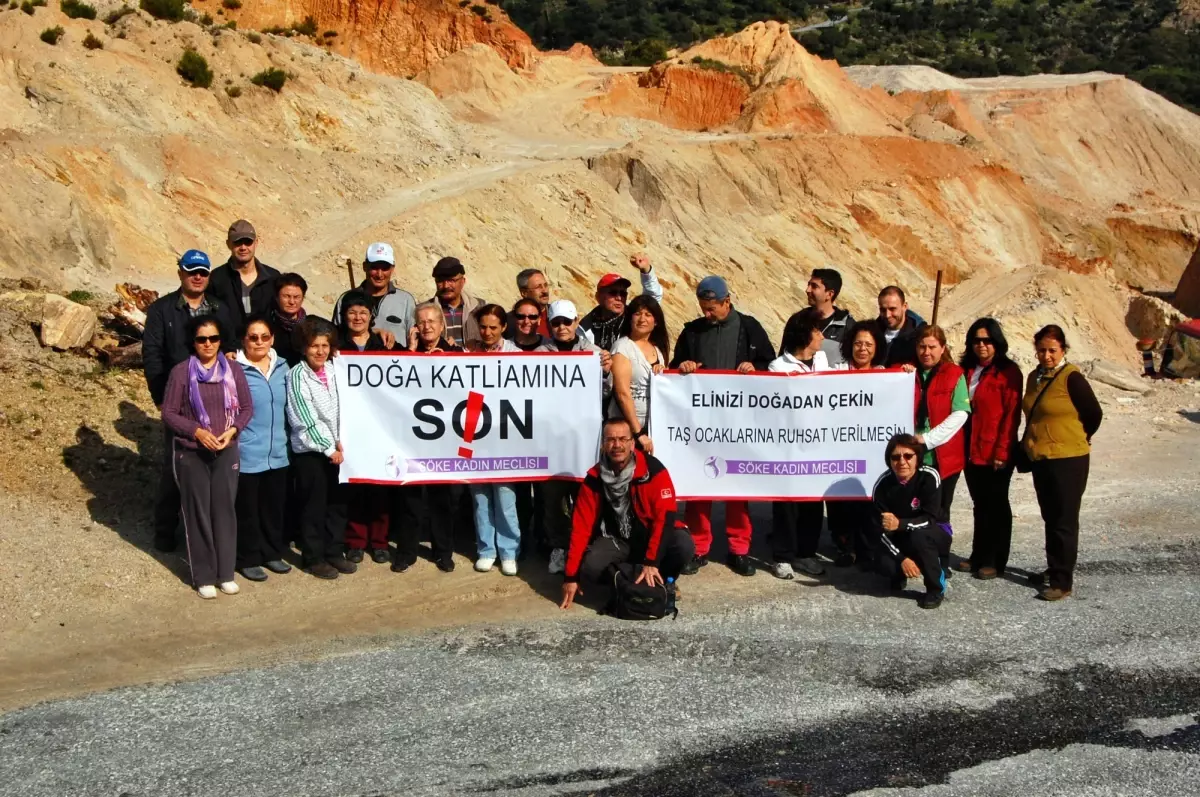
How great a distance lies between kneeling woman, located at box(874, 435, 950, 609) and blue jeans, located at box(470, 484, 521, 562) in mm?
2538

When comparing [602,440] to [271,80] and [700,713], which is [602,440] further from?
[271,80]

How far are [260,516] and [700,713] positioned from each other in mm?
3671

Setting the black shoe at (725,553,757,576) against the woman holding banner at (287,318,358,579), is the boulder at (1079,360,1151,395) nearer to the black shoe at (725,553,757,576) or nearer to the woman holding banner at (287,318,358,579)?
the black shoe at (725,553,757,576)

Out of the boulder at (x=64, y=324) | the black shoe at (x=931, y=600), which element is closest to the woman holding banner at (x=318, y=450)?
the black shoe at (x=931, y=600)

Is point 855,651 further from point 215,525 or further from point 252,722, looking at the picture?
point 215,525

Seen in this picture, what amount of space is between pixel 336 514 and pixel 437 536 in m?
0.73

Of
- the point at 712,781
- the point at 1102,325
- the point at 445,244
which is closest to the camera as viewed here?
the point at 712,781

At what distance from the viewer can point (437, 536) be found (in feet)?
27.1

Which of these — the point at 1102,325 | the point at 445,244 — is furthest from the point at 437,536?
the point at 1102,325

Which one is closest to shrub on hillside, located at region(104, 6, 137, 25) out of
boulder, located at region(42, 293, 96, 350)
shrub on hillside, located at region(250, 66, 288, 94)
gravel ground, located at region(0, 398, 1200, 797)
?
shrub on hillside, located at region(250, 66, 288, 94)

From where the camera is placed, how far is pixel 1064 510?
768cm

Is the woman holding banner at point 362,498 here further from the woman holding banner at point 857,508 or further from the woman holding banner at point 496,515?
the woman holding banner at point 857,508

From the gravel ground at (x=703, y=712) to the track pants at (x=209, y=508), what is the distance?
1376 millimetres

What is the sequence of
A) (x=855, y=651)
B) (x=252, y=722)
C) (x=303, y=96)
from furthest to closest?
(x=303, y=96)
(x=855, y=651)
(x=252, y=722)
